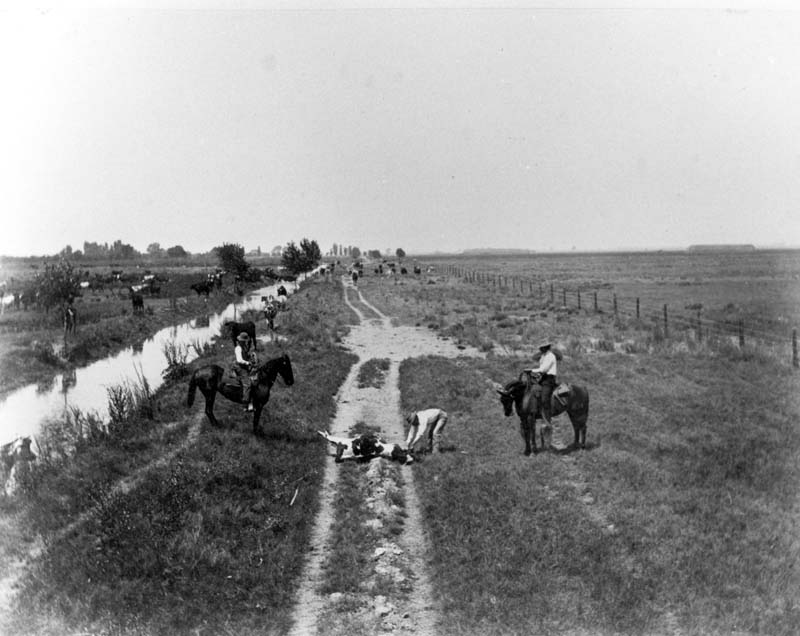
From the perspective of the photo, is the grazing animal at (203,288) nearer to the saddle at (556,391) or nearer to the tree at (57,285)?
the tree at (57,285)

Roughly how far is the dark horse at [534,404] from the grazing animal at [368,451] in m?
2.58

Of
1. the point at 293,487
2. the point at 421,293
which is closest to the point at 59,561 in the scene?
the point at 293,487

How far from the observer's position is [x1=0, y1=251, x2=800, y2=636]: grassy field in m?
7.15

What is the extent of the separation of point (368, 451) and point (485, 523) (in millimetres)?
3906

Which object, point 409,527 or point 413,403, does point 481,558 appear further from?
point 413,403

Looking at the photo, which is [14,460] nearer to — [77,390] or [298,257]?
[77,390]

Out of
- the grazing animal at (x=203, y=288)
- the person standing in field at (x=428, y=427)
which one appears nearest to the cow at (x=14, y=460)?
the person standing in field at (x=428, y=427)

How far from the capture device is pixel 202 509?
9727 mm

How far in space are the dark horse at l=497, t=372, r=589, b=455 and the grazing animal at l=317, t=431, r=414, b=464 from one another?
8.46 ft

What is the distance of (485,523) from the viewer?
939cm

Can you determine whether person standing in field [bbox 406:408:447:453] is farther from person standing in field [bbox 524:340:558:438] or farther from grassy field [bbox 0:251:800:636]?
person standing in field [bbox 524:340:558:438]

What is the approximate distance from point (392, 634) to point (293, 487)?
4.64 metres

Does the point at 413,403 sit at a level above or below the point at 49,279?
below

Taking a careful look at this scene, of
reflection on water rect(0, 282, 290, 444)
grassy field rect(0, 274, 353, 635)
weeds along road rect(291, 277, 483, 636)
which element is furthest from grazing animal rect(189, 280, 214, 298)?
grassy field rect(0, 274, 353, 635)
